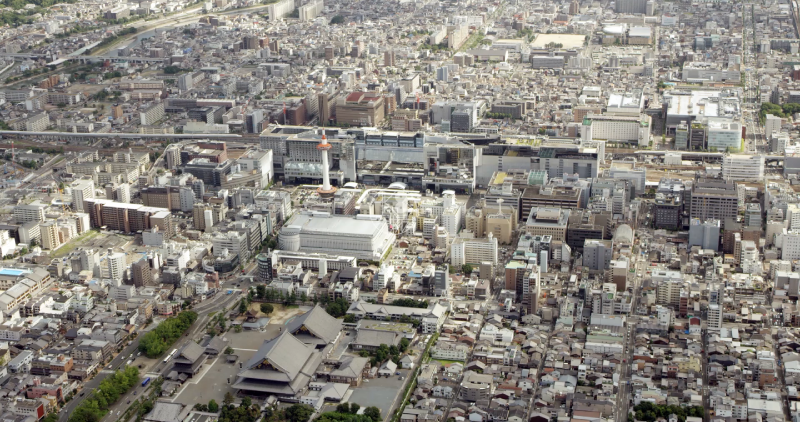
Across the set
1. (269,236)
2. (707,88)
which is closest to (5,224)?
(269,236)

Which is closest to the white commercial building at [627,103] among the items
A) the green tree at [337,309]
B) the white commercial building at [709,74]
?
the white commercial building at [709,74]

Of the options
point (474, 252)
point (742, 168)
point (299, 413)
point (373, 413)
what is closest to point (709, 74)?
point (742, 168)

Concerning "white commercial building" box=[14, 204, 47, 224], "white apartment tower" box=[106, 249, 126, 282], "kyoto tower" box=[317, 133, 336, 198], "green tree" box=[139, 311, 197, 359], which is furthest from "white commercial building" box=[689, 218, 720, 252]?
"white commercial building" box=[14, 204, 47, 224]

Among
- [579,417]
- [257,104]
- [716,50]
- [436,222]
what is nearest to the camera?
[579,417]

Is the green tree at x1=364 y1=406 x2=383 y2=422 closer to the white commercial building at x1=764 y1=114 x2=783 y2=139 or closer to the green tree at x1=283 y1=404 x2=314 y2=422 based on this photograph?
the green tree at x1=283 y1=404 x2=314 y2=422

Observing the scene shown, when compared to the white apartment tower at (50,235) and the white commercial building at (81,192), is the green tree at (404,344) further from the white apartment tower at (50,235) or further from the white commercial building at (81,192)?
the white commercial building at (81,192)

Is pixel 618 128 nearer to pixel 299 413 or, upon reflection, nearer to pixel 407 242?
pixel 407 242

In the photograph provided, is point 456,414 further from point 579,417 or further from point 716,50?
point 716,50
